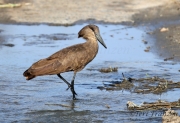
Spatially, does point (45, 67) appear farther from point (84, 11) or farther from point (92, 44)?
point (84, 11)

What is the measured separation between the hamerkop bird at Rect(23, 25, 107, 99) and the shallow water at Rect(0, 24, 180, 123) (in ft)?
1.24

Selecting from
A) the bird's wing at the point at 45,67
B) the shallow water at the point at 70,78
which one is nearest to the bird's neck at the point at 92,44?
the bird's wing at the point at 45,67

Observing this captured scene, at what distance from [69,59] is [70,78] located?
1.50m

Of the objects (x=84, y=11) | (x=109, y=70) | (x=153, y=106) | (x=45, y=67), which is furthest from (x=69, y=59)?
(x=84, y=11)

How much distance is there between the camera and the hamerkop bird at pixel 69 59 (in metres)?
7.52

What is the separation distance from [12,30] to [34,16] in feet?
6.46

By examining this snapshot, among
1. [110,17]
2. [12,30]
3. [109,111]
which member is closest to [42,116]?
[109,111]

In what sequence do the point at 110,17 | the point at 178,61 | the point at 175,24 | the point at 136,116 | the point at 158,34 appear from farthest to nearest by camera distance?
the point at 110,17
the point at 175,24
the point at 158,34
the point at 178,61
the point at 136,116

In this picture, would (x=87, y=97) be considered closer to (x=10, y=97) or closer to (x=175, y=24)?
(x=10, y=97)

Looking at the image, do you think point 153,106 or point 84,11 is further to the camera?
point 84,11

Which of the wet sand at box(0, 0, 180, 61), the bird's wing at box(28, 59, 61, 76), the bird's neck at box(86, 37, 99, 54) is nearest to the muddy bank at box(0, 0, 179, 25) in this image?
the wet sand at box(0, 0, 180, 61)

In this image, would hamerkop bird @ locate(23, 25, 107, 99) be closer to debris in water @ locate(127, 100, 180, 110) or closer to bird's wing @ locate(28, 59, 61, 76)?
bird's wing @ locate(28, 59, 61, 76)

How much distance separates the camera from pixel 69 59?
302 inches

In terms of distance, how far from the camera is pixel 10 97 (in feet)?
25.5
